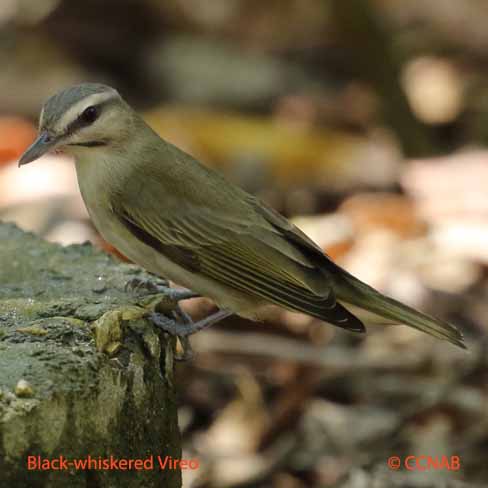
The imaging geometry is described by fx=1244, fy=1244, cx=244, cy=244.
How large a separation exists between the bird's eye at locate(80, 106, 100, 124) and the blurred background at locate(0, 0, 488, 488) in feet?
6.45

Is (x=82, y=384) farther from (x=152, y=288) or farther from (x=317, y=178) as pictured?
(x=317, y=178)

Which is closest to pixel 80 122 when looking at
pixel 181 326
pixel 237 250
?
pixel 237 250

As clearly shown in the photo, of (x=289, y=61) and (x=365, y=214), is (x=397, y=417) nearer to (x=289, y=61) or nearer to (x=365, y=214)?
(x=365, y=214)

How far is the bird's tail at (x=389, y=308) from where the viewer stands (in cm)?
489

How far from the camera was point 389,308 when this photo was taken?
5.01m

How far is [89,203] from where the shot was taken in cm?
516

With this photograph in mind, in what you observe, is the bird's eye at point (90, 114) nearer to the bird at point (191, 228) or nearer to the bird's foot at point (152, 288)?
the bird at point (191, 228)

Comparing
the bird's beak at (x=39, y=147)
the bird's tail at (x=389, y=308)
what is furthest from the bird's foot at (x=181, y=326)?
the bird's beak at (x=39, y=147)

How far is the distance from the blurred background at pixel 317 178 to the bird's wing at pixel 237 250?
1.44m

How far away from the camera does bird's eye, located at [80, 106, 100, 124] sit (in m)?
4.92

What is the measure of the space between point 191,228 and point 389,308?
2.86 ft

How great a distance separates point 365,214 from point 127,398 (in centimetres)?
439

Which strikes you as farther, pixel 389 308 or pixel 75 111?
pixel 389 308

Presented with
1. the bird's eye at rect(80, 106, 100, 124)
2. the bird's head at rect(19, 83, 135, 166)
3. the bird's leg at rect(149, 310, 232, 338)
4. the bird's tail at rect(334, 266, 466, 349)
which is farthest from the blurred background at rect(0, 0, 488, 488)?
the bird's eye at rect(80, 106, 100, 124)
